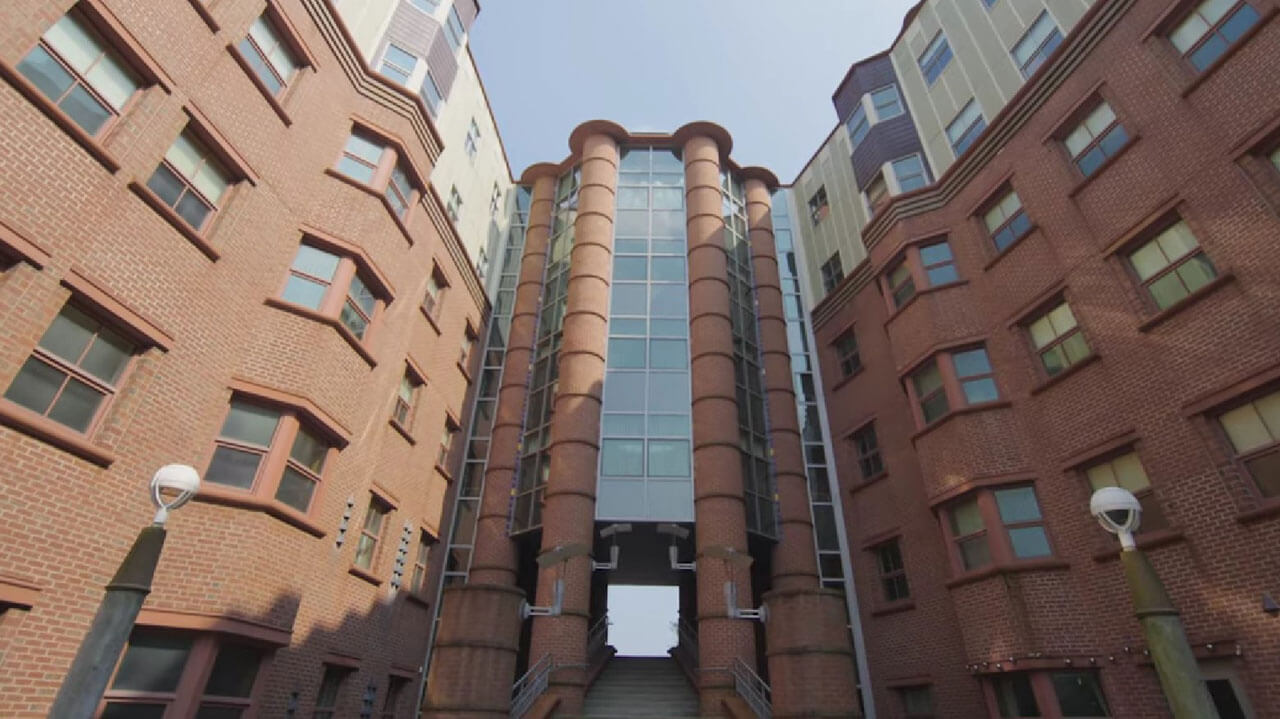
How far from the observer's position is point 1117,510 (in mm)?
7465

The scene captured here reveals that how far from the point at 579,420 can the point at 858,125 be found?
15490 mm

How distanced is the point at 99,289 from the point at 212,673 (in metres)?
6.08

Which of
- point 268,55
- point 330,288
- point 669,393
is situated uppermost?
point 268,55

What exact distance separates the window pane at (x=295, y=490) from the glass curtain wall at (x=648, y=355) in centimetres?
971

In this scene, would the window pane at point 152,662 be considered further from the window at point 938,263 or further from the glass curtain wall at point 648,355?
the window at point 938,263

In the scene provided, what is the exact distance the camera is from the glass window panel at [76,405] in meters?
8.88

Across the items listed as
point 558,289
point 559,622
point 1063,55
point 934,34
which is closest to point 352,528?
point 559,622

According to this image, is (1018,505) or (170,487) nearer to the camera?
(170,487)

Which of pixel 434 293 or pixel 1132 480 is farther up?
pixel 434 293

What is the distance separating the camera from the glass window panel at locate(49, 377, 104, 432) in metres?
8.88

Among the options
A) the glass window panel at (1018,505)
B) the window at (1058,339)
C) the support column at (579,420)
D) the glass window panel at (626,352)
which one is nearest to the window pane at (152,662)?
the support column at (579,420)

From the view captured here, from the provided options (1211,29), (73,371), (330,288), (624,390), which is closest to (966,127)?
(1211,29)

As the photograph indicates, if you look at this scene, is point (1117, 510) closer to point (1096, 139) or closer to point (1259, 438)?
point (1259, 438)

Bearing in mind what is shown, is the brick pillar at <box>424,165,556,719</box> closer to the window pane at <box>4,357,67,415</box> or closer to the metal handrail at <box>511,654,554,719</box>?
the metal handrail at <box>511,654,554,719</box>
